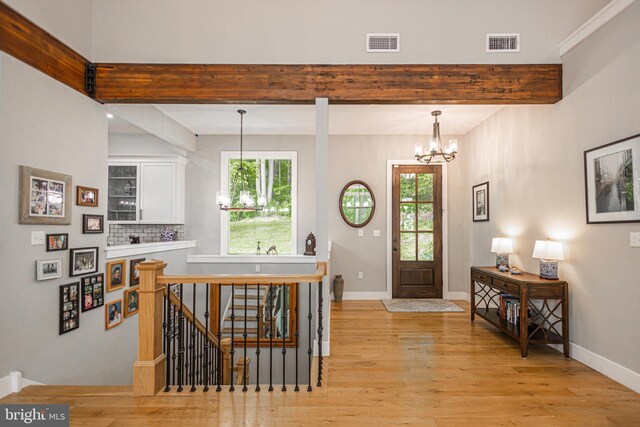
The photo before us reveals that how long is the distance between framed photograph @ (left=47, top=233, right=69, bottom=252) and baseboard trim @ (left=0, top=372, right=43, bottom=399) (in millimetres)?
1019

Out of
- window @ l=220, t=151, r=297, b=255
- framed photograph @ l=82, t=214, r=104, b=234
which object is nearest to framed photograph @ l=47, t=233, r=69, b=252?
framed photograph @ l=82, t=214, r=104, b=234

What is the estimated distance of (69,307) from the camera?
3182 mm

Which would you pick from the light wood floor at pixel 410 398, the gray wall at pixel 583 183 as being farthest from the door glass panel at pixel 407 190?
the light wood floor at pixel 410 398

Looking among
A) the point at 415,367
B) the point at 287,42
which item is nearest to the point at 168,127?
the point at 287,42

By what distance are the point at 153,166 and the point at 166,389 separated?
4305mm

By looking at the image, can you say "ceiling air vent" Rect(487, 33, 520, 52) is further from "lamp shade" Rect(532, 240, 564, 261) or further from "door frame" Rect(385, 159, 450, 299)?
"door frame" Rect(385, 159, 450, 299)

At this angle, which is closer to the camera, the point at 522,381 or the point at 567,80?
the point at 522,381

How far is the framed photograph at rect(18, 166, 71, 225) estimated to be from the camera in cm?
273

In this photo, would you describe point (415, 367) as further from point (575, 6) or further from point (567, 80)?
point (575, 6)

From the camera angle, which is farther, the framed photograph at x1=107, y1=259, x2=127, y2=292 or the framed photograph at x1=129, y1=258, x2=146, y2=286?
the framed photograph at x1=129, y1=258, x2=146, y2=286

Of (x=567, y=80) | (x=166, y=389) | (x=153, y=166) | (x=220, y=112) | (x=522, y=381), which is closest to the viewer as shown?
(x=166, y=389)

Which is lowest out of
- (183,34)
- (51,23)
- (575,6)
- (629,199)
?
(629,199)

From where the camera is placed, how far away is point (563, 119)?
3.51 metres

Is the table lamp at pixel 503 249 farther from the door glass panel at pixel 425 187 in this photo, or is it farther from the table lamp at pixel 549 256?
the door glass panel at pixel 425 187
